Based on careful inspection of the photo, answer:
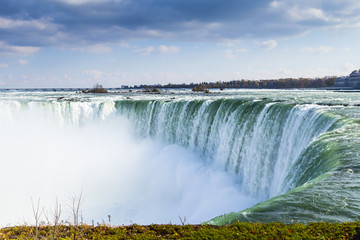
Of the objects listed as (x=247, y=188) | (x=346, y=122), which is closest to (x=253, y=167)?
(x=247, y=188)

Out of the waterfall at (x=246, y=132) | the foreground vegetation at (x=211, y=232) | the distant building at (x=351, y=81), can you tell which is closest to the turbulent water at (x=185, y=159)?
the waterfall at (x=246, y=132)

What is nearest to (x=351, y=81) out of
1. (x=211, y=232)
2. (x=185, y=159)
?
(x=185, y=159)

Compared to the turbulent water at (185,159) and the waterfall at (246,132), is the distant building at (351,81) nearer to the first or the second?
the turbulent water at (185,159)

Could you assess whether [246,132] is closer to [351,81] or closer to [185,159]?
[185,159]

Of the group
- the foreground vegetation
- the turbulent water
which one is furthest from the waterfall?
the foreground vegetation

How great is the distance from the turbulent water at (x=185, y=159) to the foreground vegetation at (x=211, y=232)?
469 mm

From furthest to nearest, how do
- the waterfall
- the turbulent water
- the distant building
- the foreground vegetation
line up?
the distant building < the waterfall < the turbulent water < the foreground vegetation

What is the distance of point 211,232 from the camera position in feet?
14.8

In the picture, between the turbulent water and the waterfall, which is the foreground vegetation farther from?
the waterfall

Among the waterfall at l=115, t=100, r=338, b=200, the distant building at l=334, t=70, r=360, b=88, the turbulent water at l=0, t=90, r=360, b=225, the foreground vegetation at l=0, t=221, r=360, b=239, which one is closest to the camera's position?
the foreground vegetation at l=0, t=221, r=360, b=239

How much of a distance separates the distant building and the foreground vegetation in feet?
250

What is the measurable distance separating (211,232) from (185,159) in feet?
60.9

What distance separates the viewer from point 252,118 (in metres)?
17.9

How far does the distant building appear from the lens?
72.2 m
